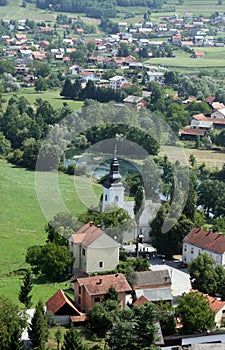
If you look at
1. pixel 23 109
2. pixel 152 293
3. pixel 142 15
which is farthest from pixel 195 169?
pixel 142 15

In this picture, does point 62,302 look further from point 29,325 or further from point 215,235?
point 215,235

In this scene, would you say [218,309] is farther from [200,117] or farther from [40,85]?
[40,85]

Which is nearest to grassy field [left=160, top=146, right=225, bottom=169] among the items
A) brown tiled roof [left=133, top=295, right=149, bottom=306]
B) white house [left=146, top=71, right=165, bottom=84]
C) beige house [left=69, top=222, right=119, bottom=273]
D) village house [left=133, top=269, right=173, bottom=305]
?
beige house [left=69, top=222, right=119, bottom=273]

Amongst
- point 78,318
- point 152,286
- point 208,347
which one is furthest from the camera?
point 152,286

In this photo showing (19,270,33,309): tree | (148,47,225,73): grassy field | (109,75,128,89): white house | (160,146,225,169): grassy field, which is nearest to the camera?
(19,270,33,309): tree

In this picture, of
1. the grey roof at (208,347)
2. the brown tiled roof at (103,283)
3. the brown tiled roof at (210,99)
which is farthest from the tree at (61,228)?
the brown tiled roof at (210,99)

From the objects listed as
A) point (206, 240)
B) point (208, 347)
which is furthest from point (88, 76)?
point (208, 347)

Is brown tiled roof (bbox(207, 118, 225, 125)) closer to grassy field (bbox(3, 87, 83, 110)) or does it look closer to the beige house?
grassy field (bbox(3, 87, 83, 110))
